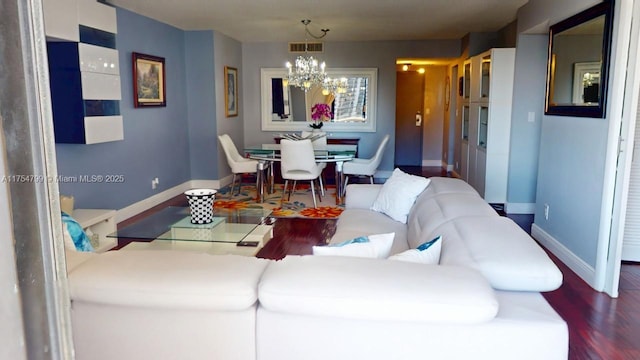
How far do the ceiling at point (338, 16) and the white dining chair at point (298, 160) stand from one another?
1547 millimetres

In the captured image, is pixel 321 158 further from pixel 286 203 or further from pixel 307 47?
pixel 307 47

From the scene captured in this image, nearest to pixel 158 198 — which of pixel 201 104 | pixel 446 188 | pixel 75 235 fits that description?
pixel 201 104

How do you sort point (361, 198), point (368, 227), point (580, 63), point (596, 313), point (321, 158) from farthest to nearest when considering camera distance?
point (321, 158) → point (361, 198) → point (580, 63) → point (368, 227) → point (596, 313)

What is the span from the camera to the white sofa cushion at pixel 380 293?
1.35 meters

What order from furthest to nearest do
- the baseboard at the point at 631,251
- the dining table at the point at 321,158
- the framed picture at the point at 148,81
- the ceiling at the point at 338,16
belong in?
the dining table at the point at 321,158 < the framed picture at the point at 148,81 < the ceiling at the point at 338,16 < the baseboard at the point at 631,251

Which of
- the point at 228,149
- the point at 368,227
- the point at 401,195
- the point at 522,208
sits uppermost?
the point at 228,149

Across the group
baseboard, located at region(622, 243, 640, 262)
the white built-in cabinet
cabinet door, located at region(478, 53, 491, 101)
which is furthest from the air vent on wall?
baseboard, located at region(622, 243, 640, 262)

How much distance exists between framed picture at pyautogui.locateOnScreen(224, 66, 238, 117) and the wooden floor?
A: 12.1 ft

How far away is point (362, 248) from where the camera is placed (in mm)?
1842

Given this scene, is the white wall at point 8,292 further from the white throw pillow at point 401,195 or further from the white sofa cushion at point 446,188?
the white throw pillow at point 401,195

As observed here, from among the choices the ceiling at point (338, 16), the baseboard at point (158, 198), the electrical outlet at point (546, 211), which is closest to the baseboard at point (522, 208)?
the electrical outlet at point (546, 211)

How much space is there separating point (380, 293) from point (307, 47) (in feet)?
23.1

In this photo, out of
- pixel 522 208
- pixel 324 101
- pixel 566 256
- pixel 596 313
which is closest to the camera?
pixel 596 313

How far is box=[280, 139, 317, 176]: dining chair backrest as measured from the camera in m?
5.60
